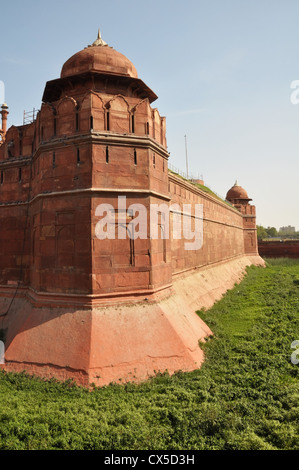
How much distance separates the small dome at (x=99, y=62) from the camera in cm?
888

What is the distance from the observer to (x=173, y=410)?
5.38m

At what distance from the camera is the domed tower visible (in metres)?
34.4

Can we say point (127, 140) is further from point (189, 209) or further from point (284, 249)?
point (284, 249)

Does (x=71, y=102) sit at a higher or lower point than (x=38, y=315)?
higher

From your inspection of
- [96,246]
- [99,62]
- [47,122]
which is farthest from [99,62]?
[96,246]

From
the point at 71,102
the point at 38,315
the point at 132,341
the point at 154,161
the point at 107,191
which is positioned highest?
the point at 71,102

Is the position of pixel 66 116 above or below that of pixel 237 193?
below

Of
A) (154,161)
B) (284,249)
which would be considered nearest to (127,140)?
(154,161)

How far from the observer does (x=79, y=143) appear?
7.98 meters

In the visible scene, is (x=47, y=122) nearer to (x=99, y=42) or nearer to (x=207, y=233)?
(x=99, y=42)

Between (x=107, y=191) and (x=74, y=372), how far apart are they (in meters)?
4.52

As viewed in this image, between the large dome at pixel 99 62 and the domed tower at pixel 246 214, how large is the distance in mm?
27951

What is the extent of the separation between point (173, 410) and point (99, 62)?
371 inches

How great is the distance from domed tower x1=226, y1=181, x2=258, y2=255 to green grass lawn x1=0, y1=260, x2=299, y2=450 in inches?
1064
